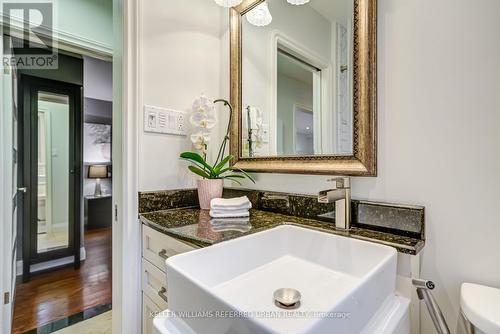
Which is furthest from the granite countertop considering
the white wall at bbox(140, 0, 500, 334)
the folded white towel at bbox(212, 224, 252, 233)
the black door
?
the black door

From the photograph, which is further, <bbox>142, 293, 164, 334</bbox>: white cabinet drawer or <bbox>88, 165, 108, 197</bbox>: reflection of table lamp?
<bbox>88, 165, 108, 197</bbox>: reflection of table lamp

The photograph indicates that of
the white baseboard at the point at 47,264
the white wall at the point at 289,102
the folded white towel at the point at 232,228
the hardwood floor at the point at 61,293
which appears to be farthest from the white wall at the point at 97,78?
the folded white towel at the point at 232,228

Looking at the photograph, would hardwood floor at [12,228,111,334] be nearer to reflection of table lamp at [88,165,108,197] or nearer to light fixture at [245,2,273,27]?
reflection of table lamp at [88,165,108,197]

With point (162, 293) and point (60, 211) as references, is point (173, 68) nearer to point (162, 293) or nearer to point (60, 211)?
point (162, 293)

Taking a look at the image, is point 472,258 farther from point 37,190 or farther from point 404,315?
point 37,190

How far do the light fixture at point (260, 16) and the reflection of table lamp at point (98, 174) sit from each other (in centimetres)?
377

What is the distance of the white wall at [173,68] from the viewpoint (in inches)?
46.2

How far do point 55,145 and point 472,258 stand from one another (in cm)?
314

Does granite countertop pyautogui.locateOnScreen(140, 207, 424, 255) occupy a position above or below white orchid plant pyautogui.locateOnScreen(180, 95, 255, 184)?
below

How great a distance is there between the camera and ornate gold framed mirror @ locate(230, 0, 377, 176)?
0.91 m

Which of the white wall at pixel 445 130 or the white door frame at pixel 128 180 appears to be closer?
the white wall at pixel 445 130

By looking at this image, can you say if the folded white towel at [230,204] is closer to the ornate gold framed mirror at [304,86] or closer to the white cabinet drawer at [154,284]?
the ornate gold framed mirror at [304,86]

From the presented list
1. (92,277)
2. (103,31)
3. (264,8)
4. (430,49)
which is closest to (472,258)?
(430,49)

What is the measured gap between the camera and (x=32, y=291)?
2.04 m
